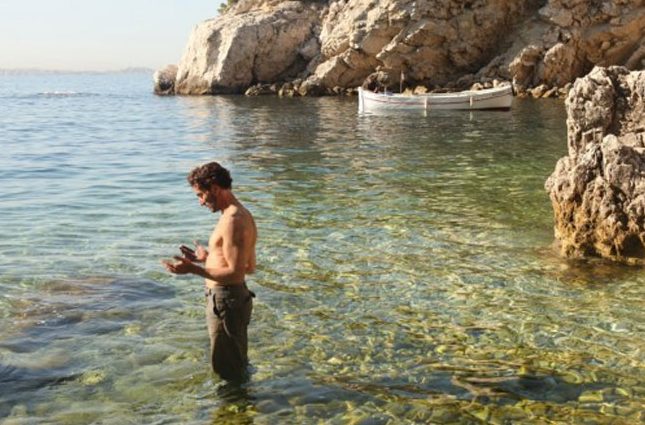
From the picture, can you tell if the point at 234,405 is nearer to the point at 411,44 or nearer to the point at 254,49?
the point at 411,44

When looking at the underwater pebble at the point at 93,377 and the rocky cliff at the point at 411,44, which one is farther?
the rocky cliff at the point at 411,44

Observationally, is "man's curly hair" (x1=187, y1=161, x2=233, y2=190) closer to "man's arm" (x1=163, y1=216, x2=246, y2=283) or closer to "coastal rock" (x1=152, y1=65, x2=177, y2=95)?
"man's arm" (x1=163, y1=216, x2=246, y2=283)

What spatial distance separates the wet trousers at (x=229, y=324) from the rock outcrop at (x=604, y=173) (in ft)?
23.7

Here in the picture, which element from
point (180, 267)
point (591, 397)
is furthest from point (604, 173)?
point (180, 267)

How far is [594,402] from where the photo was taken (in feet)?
24.6

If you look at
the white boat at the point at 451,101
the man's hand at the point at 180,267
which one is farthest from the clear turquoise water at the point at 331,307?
the white boat at the point at 451,101

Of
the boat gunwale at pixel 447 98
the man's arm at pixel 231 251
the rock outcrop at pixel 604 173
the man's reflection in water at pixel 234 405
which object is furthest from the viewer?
the boat gunwale at pixel 447 98

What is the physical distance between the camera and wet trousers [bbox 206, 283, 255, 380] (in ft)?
23.6

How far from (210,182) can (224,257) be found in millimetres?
740

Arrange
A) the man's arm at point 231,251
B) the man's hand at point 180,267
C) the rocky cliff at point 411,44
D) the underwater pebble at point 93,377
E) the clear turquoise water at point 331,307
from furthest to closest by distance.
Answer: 1. the rocky cliff at point 411,44
2. the underwater pebble at point 93,377
3. the clear turquoise water at point 331,307
4. the man's arm at point 231,251
5. the man's hand at point 180,267

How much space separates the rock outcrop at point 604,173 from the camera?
1207 centimetres

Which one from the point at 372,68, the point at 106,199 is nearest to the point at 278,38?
the point at 372,68

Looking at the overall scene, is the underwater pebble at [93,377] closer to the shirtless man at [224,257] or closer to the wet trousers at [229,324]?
the wet trousers at [229,324]

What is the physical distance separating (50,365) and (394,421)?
4.25m
